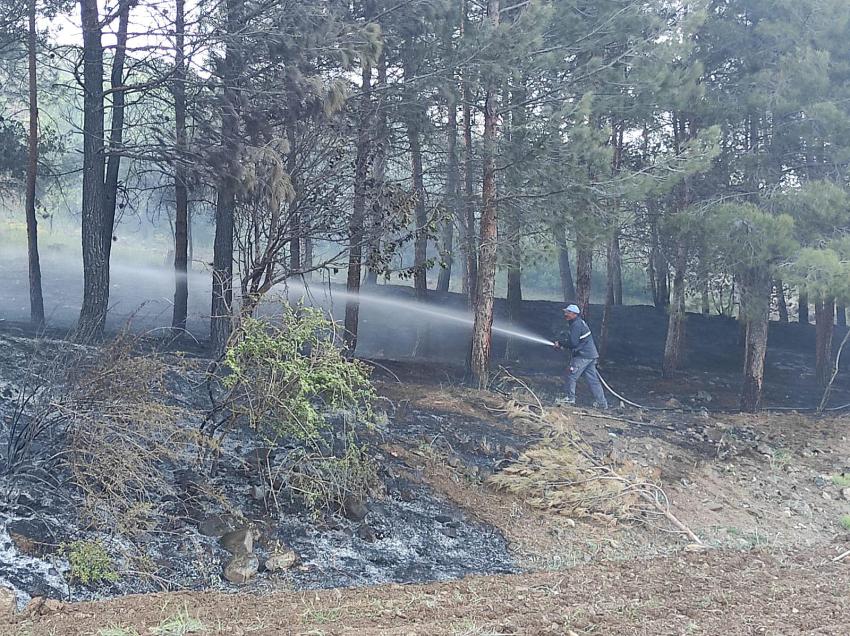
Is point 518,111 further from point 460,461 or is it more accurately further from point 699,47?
point 460,461

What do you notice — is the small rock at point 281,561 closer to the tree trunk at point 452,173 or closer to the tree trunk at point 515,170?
the tree trunk at point 452,173

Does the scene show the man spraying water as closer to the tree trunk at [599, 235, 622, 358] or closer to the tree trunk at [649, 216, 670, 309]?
the tree trunk at [649, 216, 670, 309]

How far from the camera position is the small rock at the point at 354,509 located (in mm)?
7586

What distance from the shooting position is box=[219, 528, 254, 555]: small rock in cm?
654

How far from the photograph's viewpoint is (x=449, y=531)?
7.77 metres

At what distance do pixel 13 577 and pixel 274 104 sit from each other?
6.78 m

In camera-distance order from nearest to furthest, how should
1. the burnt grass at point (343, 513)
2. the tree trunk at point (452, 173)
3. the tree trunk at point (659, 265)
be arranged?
the burnt grass at point (343, 513) → the tree trunk at point (452, 173) → the tree trunk at point (659, 265)

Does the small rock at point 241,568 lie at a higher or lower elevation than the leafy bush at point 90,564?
lower

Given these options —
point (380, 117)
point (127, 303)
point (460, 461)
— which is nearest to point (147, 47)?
point (380, 117)

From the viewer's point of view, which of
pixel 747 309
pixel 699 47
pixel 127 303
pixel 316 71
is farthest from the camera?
pixel 127 303

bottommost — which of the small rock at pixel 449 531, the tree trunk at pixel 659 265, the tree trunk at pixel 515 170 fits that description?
the small rock at pixel 449 531

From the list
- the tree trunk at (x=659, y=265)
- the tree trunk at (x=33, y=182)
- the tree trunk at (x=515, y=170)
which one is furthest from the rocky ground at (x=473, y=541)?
the tree trunk at (x=659, y=265)

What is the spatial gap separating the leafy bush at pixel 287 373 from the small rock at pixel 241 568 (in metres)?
1.17

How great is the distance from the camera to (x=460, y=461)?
9.48m
